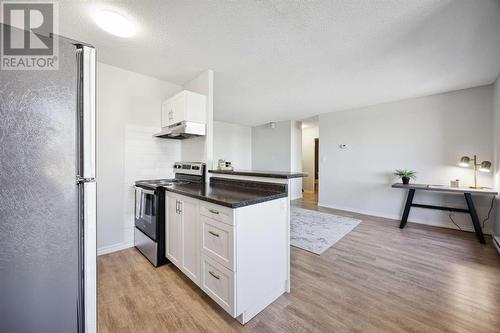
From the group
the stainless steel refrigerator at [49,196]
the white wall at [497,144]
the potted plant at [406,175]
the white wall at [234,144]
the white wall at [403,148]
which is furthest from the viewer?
the white wall at [234,144]

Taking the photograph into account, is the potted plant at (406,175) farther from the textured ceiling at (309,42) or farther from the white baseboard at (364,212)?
the textured ceiling at (309,42)

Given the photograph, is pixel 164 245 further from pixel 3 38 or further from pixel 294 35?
pixel 294 35

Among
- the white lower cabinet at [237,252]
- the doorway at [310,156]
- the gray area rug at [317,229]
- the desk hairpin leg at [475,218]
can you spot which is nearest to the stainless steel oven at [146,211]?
the white lower cabinet at [237,252]

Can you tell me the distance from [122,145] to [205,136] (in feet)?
3.78

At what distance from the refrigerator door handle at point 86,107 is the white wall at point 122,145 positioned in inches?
81.5

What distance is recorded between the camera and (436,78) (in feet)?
9.62

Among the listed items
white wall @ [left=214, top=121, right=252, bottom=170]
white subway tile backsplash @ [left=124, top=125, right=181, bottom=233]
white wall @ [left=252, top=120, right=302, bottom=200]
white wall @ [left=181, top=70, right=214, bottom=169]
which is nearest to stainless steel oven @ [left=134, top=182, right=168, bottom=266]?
white subway tile backsplash @ [left=124, top=125, right=181, bottom=233]

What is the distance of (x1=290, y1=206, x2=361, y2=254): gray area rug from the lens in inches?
111

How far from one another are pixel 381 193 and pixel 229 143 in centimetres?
440

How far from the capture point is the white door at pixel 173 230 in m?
2.00

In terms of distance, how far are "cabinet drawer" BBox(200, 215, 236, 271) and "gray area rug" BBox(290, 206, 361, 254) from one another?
1594mm

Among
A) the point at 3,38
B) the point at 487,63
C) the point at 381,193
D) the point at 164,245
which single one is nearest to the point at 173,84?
the point at 164,245

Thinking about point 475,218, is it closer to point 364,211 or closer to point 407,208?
point 407,208

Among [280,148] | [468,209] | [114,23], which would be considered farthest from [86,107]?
[280,148]
